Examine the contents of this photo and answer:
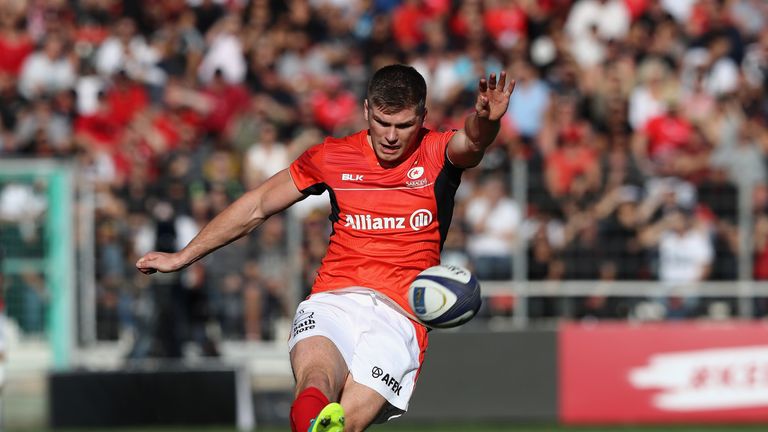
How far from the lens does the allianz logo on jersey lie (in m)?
8.02

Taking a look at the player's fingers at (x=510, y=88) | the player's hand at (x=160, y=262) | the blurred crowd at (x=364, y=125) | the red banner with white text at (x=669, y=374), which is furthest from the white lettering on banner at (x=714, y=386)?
the player's fingers at (x=510, y=88)

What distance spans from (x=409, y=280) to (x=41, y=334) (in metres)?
7.68

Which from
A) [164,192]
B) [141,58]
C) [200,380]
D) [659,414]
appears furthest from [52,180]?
[659,414]

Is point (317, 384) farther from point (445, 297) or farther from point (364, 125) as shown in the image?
point (364, 125)

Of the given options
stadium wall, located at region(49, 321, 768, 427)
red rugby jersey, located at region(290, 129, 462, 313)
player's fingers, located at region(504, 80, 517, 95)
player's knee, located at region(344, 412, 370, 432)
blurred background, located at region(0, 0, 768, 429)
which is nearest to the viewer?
player's fingers, located at region(504, 80, 517, 95)

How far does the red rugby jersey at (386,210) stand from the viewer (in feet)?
26.3

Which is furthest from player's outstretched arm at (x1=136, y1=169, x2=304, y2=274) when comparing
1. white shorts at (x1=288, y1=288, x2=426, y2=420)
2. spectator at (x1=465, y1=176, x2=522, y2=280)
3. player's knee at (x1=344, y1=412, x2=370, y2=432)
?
spectator at (x1=465, y1=176, x2=522, y2=280)

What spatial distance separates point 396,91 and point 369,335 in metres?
1.35

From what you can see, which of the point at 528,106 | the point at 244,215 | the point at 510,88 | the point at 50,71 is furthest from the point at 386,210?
the point at 50,71

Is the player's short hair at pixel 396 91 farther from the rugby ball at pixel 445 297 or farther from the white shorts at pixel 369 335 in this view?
the white shorts at pixel 369 335

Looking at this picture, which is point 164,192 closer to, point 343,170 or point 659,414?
point 659,414

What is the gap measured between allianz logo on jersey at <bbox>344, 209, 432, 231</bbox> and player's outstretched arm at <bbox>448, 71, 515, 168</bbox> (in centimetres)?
43

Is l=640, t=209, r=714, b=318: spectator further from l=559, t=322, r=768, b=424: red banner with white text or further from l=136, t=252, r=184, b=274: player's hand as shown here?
l=136, t=252, r=184, b=274: player's hand

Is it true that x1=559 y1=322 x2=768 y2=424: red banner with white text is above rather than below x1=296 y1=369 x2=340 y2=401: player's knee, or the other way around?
below
